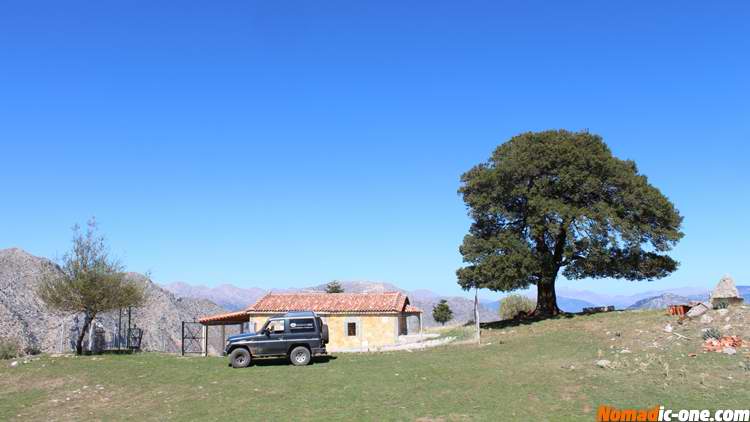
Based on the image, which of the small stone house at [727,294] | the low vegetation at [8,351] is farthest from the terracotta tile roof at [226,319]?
the small stone house at [727,294]

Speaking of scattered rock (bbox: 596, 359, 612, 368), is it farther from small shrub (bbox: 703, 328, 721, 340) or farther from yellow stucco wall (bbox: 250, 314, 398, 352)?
yellow stucco wall (bbox: 250, 314, 398, 352)

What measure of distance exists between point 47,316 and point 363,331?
35.9 m

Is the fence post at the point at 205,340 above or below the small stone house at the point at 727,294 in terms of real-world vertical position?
below

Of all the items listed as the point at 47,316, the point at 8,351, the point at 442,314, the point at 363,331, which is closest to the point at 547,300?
the point at 363,331

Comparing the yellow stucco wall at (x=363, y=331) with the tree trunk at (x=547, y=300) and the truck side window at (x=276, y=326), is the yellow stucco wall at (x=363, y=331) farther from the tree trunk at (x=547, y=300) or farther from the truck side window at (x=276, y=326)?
the truck side window at (x=276, y=326)

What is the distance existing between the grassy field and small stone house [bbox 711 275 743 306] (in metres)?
2.88

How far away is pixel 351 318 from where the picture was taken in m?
38.2

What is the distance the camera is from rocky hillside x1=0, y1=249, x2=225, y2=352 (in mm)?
49031

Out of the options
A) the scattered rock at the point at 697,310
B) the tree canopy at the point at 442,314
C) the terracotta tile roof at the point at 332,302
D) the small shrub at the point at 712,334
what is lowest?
the tree canopy at the point at 442,314

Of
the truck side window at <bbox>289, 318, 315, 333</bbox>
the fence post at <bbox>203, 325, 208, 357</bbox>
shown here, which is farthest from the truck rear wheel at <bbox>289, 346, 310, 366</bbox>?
the fence post at <bbox>203, 325, 208, 357</bbox>

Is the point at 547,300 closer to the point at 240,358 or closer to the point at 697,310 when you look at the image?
the point at 697,310

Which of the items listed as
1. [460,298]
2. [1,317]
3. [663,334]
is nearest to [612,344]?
[663,334]

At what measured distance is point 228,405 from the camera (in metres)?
17.3

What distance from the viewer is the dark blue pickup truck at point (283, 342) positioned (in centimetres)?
2558
